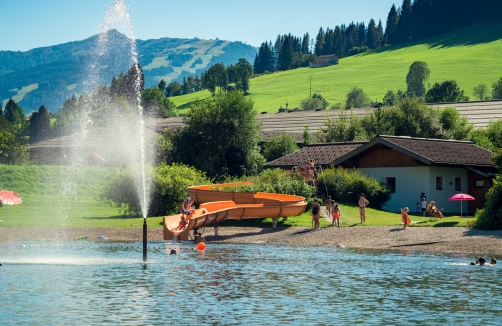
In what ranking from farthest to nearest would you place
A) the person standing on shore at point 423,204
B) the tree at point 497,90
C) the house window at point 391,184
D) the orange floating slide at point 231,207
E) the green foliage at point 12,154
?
the tree at point 497,90 < the green foliage at point 12,154 < the house window at point 391,184 < the person standing on shore at point 423,204 < the orange floating slide at point 231,207

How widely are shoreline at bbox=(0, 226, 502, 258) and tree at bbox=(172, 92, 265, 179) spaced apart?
2963 centimetres

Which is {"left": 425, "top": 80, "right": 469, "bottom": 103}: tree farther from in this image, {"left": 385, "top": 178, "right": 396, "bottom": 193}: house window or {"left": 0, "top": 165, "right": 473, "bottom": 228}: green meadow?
{"left": 385, "top": 178, "right": 396, "bottom": 193}: house window

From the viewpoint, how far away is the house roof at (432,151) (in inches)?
2499

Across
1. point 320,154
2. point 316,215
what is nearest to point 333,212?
point 316,215

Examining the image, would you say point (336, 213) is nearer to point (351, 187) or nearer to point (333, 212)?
point (333, 212)

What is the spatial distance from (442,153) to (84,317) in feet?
160

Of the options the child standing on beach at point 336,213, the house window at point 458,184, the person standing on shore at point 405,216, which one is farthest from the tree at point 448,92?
the person standing on shore at point 405,216

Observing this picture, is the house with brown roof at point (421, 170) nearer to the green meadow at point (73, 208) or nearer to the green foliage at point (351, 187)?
the green foliage at point (351, 187)

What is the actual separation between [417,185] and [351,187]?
20.1 feet

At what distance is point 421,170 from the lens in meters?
64.1

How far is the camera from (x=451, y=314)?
23609 mm

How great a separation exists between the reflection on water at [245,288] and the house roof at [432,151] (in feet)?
77.8

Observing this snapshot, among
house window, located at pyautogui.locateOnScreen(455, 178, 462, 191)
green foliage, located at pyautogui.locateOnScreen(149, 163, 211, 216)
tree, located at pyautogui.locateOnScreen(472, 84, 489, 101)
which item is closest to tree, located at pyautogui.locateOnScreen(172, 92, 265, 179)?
green foliage, located at pyautogui.locateOnScreen(149, 163, 211, 216)

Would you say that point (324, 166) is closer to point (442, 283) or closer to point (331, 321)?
point (442, 283)
